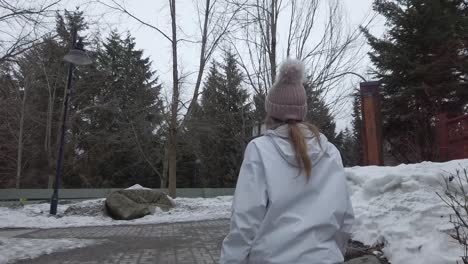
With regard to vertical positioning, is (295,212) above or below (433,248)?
above

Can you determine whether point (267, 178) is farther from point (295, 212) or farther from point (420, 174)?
point (420, 174)

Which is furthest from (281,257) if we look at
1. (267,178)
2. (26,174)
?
(26,174)

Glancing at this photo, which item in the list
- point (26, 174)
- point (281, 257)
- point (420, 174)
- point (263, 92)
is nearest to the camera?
point (281, 257)

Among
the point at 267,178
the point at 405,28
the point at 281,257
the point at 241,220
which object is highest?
the point at 405,28

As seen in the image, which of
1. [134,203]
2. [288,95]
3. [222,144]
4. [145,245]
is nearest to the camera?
[288,95]

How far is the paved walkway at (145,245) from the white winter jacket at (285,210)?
5.00 metres

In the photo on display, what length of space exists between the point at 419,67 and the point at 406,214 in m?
19.9

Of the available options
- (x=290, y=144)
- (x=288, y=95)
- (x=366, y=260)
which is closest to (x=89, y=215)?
(x=366, y=260)

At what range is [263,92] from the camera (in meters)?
18.0

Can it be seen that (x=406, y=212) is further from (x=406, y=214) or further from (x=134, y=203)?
(x=134, y=203)

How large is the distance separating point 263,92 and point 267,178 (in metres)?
15.9

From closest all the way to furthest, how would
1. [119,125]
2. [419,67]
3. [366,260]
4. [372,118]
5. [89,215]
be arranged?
[366,260]
[372,118]
[89,215]
[419,67]
[119,125]

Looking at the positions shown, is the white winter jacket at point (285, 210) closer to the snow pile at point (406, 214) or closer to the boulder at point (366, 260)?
the snow pile at point (406, 214)

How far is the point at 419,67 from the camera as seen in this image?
2425cm
